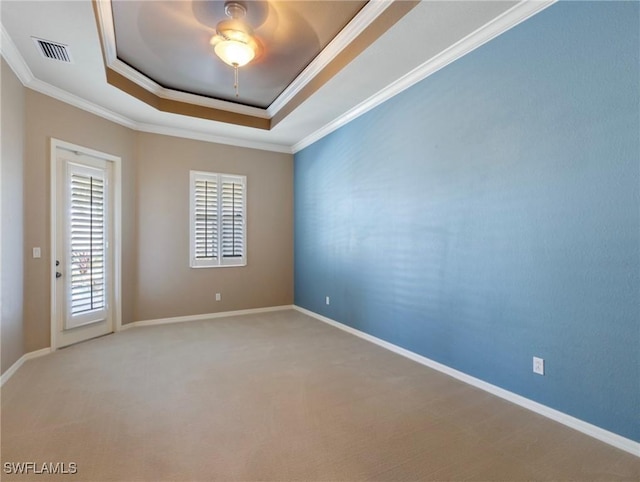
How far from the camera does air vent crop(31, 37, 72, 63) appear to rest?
2.85 m

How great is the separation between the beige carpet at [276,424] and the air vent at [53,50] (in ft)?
9.75

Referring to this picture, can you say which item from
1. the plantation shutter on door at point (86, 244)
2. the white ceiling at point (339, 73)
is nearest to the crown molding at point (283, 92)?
the white ceiling at point (339, 73)

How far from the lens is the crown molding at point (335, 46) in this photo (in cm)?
268

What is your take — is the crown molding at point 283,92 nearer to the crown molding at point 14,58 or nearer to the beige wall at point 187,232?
the crown molding at point 14,58

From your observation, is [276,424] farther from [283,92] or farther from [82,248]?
[283,92]

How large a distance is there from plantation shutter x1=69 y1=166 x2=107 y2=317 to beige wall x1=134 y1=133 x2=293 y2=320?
1.88 feet

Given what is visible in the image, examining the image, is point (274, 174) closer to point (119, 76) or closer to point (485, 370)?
point (119, 76)

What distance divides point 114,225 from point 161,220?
0.65 m

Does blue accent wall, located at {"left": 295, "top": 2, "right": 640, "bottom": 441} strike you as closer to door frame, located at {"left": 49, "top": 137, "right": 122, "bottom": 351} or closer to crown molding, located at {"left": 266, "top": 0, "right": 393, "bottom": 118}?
crown molding, located at {"left": 266, "top": 0, "right": 393, "bottom": 118}

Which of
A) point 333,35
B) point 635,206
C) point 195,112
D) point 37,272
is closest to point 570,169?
point 635,206

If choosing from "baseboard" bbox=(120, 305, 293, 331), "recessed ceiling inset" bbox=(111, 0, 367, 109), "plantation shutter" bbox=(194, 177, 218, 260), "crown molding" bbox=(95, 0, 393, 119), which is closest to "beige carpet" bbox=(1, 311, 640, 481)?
"baseboard" bbox=(120, 305, 293, 331)

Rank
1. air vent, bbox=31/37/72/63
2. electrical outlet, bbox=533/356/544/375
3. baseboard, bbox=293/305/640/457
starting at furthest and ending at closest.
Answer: air vent, bbox=31/37/72/63
electrical outlet, bbox=533/356/544/375
baseboard, bbox=293/305/640/457

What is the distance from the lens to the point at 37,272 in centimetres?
358

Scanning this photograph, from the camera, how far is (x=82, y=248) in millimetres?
4121
